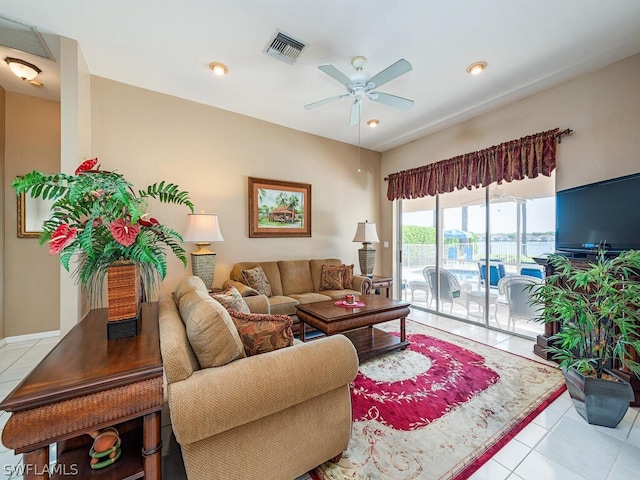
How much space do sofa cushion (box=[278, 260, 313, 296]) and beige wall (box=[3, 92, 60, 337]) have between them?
297 cm

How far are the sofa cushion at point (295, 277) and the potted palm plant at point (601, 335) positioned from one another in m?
2.86

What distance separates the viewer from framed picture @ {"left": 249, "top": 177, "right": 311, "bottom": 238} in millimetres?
4062

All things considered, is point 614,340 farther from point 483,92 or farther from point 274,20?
point 274,20

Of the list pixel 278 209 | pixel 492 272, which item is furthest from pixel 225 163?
pixel 492 272

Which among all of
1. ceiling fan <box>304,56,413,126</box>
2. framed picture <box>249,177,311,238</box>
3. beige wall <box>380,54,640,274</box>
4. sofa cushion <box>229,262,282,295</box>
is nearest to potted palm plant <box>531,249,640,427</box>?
beige wall <box>380,54,640,274</box>

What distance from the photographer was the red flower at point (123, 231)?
1.25m

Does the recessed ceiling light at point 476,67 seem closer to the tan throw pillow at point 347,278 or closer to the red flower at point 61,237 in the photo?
the tan throw pillow at point 347,278

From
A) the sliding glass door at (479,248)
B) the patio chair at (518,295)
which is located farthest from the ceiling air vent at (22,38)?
the patio chair at (518,295)

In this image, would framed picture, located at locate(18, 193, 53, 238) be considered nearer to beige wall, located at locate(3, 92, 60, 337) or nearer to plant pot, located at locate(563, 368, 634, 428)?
beige wall, located at locate(3, 92, 60, 337)

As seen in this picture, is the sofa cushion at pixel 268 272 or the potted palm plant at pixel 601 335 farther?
the sofa cushion at pixel 268 272

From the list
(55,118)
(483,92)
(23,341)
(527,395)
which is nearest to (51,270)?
(23,341)

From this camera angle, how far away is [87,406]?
98 cm

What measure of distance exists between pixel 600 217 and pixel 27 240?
20.8 feet

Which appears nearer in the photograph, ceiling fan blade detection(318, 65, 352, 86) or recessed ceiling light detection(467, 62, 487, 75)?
ceiling fan blade detection(318, 65, 352, 86)
